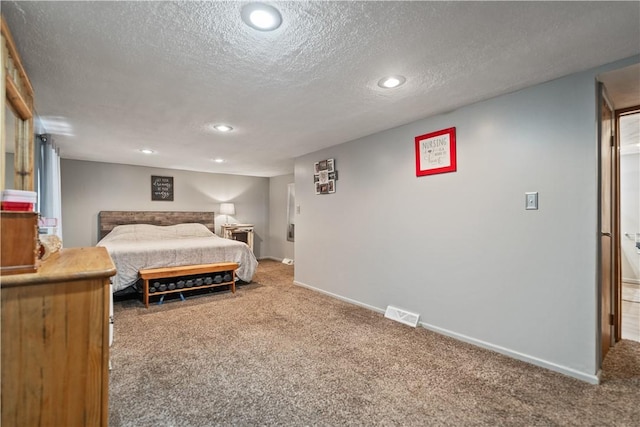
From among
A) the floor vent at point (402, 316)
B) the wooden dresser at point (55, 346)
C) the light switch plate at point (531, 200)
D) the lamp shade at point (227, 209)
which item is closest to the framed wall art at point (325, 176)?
the floor vent at point (402, 316)

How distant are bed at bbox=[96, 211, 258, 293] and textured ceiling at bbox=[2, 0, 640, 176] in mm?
1769

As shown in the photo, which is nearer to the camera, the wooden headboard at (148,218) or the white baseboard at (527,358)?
the white baseboard at (527,358)

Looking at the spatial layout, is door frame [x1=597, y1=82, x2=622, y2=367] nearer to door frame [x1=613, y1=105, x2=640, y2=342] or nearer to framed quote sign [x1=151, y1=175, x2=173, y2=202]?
door frame [x1=613, y1=105, x2=640, y2=342]

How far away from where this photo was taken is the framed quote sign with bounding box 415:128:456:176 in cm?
272

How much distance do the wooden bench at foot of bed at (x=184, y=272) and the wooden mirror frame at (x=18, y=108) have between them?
2.01 metres

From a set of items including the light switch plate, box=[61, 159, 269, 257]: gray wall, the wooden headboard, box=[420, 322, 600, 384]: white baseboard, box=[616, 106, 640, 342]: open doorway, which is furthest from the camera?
the wooden headboard

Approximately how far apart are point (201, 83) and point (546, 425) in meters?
2.99

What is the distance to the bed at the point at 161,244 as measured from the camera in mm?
3803

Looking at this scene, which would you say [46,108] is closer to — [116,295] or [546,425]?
[116,295]

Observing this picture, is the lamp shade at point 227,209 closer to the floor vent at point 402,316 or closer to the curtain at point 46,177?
the curtain at point 46,177

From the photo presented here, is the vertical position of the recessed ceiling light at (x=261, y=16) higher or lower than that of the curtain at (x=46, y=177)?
higher

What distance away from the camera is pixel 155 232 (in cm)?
528

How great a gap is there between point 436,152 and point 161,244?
3989 mm

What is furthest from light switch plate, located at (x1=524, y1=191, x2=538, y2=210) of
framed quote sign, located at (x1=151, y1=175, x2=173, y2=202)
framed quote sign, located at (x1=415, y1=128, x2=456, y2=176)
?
framed quote sign, located at (x1=151, y1=175, x2=173, y2=202)
